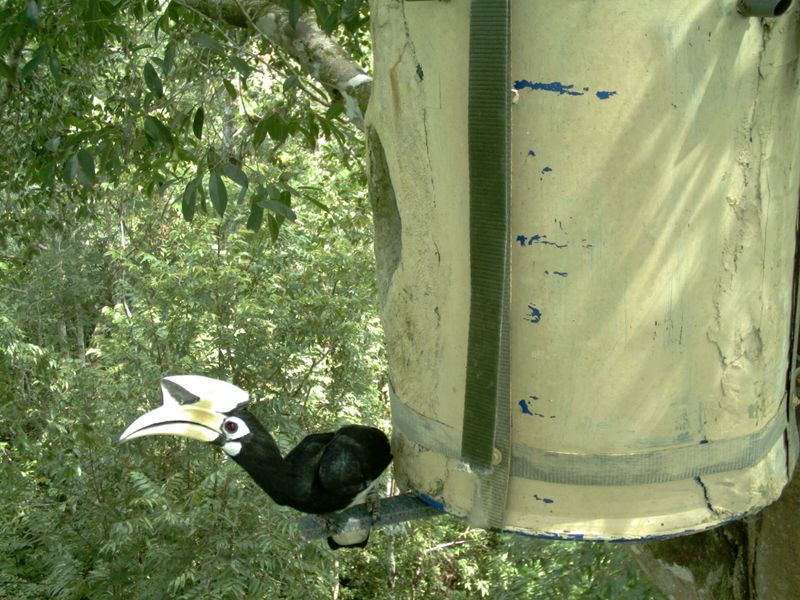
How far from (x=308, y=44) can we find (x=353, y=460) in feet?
4.21

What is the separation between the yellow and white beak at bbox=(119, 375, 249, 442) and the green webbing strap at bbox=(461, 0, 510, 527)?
1.46 feet

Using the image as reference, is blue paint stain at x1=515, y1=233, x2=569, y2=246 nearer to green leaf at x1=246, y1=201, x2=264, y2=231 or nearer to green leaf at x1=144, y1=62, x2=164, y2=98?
green leaf at x1=246, y1=201, x2=264, y2=231

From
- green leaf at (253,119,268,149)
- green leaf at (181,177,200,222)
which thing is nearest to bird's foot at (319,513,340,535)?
green leaf at (181,177,200,222)

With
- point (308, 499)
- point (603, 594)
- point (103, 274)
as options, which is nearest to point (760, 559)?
point (308, 499)

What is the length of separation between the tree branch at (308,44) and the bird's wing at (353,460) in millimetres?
858

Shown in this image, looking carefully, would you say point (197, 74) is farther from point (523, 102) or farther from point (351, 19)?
point (523, 102)

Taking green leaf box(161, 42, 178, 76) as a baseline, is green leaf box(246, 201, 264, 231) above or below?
below

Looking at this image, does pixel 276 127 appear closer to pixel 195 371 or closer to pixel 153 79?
pixel 153 79

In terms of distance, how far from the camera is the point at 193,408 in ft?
4.74

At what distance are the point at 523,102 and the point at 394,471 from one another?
2.32 feet

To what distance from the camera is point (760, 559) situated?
175 centimetres

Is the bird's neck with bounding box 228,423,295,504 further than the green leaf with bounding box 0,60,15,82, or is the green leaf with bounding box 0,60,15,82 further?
the green leaf with bounding box 0,60,15,82

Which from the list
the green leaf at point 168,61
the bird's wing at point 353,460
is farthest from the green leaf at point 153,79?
the bird's wing at point 353,460

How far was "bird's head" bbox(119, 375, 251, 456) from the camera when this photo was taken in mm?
1423
